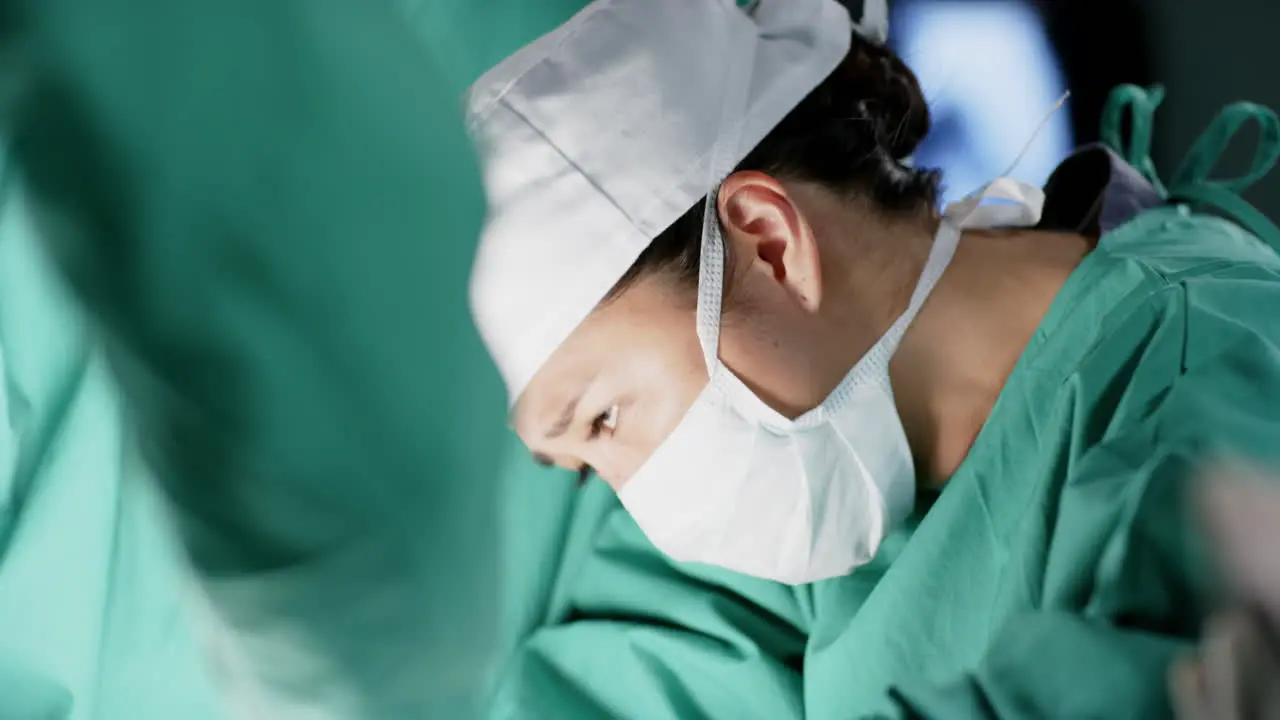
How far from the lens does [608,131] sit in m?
0.63

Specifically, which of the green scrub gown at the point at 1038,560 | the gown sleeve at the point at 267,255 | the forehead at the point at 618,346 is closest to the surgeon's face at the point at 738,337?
the forehead at the point at 618,346

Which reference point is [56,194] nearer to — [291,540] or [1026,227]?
[291,540]

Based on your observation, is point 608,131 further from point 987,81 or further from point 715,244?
point 987,81

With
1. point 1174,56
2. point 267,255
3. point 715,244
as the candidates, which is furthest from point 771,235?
point 1174,56

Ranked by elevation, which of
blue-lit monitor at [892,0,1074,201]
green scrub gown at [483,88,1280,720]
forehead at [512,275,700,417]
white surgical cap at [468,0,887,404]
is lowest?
green scrub gown at [483,88,1280,720]

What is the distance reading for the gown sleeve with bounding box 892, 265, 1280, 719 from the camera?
0.45 metres

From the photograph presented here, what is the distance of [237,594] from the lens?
23 centimetres

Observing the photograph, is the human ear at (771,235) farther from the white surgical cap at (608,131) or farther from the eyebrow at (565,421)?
the eyebrow at (565,421)

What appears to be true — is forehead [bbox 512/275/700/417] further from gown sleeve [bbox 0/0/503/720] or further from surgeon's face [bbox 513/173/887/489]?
gown sleeve [bbox 0/0/503/720]

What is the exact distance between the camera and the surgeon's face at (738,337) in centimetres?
65

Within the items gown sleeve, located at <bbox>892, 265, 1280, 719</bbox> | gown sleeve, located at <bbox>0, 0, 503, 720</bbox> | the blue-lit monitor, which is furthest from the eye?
the blue-lit monitor

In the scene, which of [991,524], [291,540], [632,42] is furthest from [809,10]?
[291,540]

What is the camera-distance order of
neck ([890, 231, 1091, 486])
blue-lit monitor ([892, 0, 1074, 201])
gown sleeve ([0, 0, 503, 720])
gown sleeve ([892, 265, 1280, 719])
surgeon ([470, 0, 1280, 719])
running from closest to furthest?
gown sleeve ([0, 0, 503, 720]) < gown sleeve ([892, 265, 1280, 719]) < surgeon ([470, 0, 1280, 719]) < neck ([890, 231, 1091, 486]) < blue-lit monitor ([892, 0, 1074, 201])

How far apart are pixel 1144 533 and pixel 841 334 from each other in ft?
0.85
